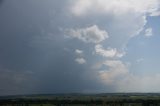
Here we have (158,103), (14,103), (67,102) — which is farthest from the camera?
(14,103)

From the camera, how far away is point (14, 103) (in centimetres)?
1788

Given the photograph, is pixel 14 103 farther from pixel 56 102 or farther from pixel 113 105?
pixel 113 105

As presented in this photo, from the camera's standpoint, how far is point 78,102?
1678 cm

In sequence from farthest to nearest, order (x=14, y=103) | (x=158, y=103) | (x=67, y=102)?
(x=14, y=103) < (x=67, y=102) < (x=158, y=103)

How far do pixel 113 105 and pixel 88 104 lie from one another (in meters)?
1.49

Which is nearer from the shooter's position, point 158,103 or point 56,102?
point 158,103

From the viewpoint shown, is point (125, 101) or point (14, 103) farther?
point (14, 103)

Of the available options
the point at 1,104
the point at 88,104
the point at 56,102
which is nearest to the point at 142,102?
the point at 88,104

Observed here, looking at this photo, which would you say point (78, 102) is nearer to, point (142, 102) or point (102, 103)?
point (102, 103)

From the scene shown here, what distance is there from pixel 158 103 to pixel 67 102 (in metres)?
5.04

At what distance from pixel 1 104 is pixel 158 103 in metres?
9.53

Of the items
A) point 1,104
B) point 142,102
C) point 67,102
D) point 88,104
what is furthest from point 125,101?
point 1,104

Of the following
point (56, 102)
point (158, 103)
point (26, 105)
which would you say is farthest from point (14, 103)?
point (158, 103)

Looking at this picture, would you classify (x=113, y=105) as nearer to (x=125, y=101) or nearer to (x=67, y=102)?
(x=125, y=101)
